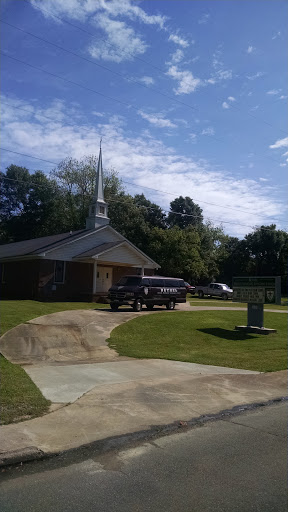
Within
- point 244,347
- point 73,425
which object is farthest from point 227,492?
point 244,347

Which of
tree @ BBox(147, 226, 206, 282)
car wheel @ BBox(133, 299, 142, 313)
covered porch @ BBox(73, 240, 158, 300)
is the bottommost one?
car wheel @ BBox(133, 299, 142, 313)

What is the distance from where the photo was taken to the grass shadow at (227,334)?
52.5 ft

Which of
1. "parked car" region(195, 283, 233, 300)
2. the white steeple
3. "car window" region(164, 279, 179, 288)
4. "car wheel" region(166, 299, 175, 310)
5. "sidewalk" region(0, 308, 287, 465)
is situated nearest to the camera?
"sidewalk" region(0, 308, 287, 465)

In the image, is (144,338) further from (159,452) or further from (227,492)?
(227,492)

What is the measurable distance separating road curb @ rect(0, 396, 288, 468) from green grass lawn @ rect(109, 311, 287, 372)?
4408 millimetres

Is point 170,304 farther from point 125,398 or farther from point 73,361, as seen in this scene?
point 125,398

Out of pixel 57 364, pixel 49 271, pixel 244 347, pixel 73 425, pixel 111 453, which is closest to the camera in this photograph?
pixel 111 453

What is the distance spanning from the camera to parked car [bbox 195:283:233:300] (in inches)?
1612

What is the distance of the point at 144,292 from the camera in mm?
22844

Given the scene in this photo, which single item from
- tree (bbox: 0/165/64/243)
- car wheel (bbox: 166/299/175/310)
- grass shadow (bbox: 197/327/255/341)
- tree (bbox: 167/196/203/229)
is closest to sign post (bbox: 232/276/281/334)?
grass shadow (bbox: 197/327/255/341)

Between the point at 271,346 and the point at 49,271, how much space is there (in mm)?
16693

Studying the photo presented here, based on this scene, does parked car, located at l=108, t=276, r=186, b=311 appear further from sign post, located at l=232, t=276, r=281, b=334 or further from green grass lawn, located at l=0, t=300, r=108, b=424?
green grass lawn, located at l=0, t=300, r=108, b=424

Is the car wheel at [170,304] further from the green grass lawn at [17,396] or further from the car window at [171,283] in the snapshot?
the green grass lawn at [17,396]

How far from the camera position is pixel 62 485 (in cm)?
413
